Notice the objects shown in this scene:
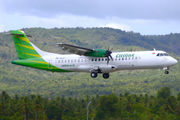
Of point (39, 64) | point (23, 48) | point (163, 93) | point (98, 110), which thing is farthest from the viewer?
point (163, 93)

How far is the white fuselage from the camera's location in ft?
122

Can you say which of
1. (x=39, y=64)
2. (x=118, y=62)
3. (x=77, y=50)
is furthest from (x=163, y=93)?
(x=77, y=50)

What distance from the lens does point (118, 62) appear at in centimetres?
3819

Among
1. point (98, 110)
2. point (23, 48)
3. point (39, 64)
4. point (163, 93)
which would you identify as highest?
point (23, 48)

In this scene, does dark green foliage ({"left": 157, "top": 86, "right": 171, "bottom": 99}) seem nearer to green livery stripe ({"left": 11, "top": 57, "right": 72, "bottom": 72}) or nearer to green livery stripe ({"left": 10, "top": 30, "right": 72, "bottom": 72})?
green livery stripe ({"left": 11, "top": 57, "right": 72, "bottom": 72})

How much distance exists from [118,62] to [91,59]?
3.95m

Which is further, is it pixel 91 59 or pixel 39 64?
pixel 39 64

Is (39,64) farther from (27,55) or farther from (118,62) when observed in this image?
(118,62)

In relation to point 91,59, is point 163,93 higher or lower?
lower

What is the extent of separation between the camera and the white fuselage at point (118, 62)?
3706 cm

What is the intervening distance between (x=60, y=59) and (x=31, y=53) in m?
4.84

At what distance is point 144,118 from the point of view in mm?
72000

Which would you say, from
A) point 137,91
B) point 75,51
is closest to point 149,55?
point 75,51

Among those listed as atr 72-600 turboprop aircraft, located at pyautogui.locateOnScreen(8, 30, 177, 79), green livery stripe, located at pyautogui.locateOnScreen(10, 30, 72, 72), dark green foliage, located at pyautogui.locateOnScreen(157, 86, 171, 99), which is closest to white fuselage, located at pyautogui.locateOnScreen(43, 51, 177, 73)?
atr 72-600 turboprop aircraft, located at pyautogui.locateOnScreen(8, 30, 177, 79)
